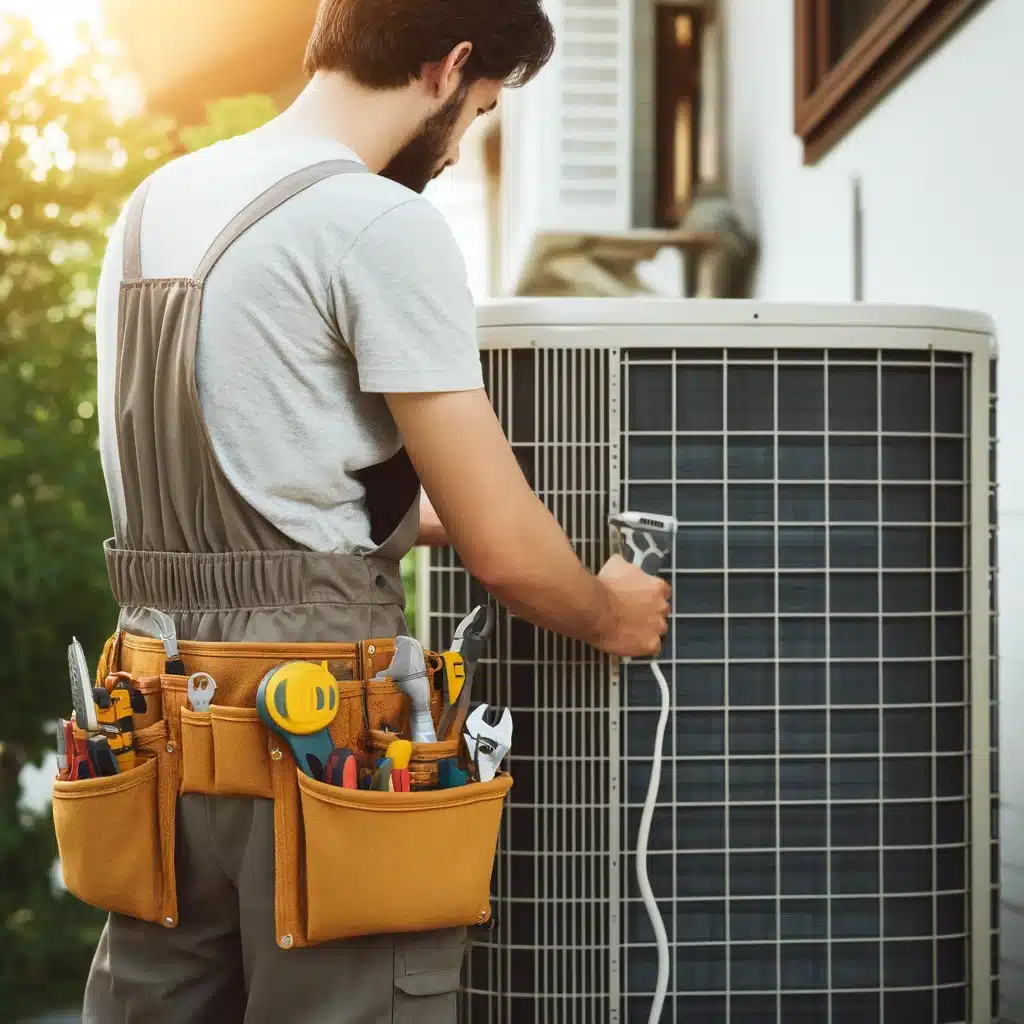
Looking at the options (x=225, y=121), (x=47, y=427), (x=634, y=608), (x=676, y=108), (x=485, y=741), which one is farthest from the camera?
(x=676, y=108)

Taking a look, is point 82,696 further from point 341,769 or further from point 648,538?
point 648,538

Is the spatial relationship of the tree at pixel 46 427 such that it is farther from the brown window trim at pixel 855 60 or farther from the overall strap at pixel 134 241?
the brown window trim at pixel 855 60

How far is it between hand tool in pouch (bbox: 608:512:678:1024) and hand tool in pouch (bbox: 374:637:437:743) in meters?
0.30

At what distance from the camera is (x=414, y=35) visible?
0.97 m

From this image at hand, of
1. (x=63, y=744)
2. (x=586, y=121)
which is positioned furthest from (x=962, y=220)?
(x=586, y=121)

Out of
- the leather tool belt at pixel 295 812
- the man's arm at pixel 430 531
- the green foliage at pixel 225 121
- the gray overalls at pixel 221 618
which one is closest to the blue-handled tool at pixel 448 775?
the leather tool belt at pixel 295 812

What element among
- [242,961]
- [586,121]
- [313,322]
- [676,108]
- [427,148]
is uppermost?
[676,108]

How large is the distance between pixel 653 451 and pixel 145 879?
0.65 m

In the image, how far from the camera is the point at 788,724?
120 centimetres

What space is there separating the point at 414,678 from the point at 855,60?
75.3 inches

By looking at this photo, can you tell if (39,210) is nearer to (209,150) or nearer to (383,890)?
(209,150)

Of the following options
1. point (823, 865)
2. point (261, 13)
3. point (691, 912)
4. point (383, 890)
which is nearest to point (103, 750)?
point (383, 890)

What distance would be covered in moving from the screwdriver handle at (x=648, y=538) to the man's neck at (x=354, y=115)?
43 cm

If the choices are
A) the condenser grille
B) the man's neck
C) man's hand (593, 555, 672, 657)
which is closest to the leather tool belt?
man's hand (593, 555, 672, 657)
